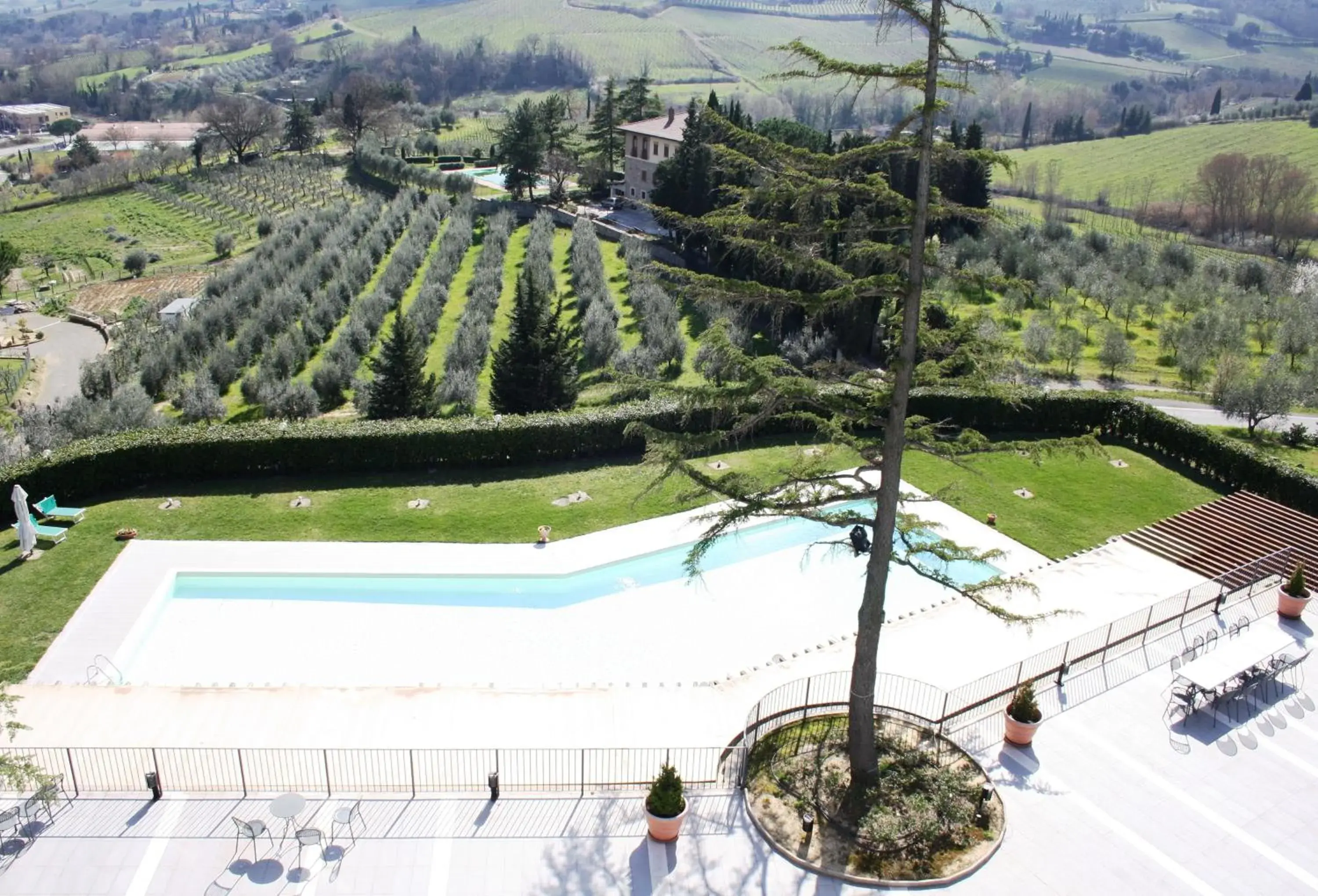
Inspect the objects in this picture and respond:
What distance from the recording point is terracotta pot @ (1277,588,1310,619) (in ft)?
65.5

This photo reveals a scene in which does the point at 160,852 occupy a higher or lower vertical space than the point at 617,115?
lower

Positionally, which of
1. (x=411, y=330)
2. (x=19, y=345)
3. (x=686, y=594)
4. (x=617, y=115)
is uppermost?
(x=617, y=115)

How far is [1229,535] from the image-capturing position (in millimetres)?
24047

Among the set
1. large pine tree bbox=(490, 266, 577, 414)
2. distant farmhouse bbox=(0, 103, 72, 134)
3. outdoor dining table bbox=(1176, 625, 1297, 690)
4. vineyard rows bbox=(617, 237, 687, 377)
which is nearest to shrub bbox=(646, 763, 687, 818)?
outdoor dining table bbox=(1176, 625, 1297, 690)

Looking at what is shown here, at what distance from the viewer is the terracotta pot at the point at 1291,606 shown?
65.5ft

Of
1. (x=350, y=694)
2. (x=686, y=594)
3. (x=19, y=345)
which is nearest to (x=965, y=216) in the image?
(x=686, y=594)

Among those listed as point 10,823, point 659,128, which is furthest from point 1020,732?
point 659,128

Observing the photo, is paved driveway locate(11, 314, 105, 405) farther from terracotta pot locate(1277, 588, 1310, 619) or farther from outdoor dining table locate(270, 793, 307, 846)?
terracotta pot locate(1277, 588, 1310, 619)

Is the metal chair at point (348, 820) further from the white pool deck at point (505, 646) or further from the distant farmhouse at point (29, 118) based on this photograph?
the distant farmhouse at point (29, 118)

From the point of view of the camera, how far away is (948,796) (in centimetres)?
1431

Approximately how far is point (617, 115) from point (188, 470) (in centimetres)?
6009

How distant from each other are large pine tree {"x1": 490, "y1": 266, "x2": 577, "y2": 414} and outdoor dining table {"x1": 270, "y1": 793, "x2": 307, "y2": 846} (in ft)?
61.1

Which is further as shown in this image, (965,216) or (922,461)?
(922,461)

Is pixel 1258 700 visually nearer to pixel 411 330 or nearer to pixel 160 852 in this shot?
pixel 160 852
